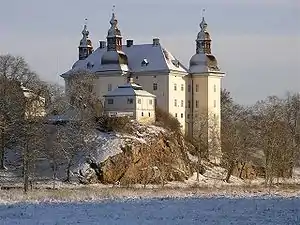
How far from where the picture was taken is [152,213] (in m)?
29.3

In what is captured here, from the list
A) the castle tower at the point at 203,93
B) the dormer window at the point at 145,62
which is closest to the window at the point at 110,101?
the dormer window at the point at 145,62

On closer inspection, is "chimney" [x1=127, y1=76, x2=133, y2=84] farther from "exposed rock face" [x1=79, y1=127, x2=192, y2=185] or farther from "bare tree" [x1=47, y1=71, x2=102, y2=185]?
"exposed rock face" [x1=79, y1=127, x2=192, y2=185]

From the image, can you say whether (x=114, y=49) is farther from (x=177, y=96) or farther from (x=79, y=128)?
(x=79, y=128)

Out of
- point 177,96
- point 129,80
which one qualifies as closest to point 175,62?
point 177,96

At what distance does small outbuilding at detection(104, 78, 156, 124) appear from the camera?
86.3 metres

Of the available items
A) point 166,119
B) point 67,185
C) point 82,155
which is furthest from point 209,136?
point 67,185

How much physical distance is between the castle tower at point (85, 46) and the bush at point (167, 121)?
2268 cm

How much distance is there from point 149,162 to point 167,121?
12.8 meters

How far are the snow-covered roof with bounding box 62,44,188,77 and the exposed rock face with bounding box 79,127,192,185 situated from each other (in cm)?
1262

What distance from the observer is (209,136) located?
3647 inches

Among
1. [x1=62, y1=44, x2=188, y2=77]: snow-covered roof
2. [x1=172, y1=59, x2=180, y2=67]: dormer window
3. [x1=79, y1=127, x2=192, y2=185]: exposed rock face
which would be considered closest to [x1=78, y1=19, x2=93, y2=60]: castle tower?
[x1=62, y1=44, x2=188, y2=77]: snow-covered roof

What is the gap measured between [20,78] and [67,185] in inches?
1071

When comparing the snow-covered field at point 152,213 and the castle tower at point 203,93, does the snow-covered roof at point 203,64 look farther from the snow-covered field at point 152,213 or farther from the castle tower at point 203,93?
the snow-covered field at point 152,213

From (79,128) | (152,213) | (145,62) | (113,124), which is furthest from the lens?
(145,62)
